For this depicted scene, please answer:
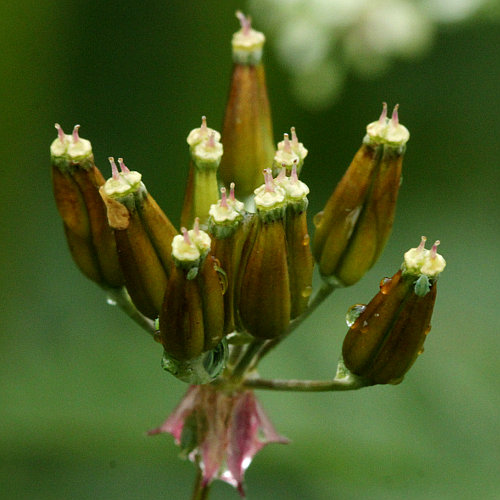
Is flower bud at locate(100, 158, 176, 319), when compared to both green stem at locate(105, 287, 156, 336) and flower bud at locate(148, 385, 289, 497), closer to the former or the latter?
green stem at locate(105, 287, 156, 336)

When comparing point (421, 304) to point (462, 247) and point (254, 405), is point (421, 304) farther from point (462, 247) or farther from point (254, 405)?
point (462, 247)

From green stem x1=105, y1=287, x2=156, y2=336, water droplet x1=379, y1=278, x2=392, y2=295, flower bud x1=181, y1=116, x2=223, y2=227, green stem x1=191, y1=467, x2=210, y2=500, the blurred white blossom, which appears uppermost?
the blurred white blossom

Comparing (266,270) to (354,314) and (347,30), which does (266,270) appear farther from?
(347,30)

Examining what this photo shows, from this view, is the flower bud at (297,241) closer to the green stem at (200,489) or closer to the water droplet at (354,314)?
the water droplet at (354,314)

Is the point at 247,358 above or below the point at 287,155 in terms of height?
below

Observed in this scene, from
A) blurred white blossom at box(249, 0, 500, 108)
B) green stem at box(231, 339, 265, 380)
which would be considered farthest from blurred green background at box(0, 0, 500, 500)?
green stem at box(231, 339, 265, 380)

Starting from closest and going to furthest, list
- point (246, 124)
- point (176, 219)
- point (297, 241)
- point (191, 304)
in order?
point (191, 304)
point (297, 241)
point (246, 124)
point (176, 219)

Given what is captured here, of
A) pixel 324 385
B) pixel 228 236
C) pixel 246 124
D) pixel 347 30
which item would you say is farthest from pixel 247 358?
pixel 347 30
